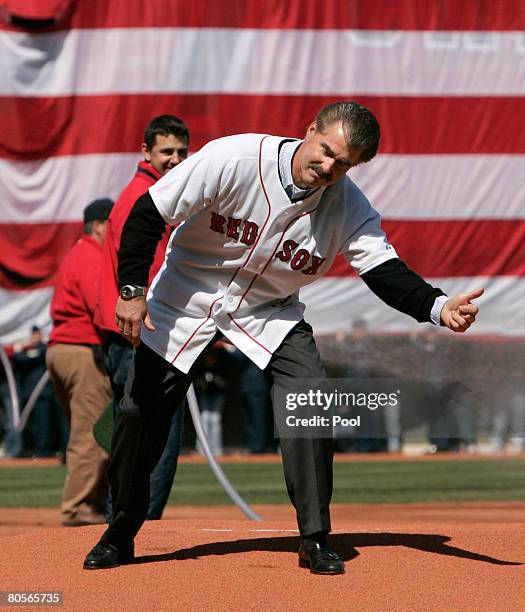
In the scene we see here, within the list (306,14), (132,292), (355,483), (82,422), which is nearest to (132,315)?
(132,292)

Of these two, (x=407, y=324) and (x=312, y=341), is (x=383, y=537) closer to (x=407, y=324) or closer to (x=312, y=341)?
(x=312, y=341)

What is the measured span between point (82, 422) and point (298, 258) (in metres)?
3.76

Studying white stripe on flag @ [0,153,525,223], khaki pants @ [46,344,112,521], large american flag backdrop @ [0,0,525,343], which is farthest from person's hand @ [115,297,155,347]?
white stripe on flag @ [0,153,525,223]

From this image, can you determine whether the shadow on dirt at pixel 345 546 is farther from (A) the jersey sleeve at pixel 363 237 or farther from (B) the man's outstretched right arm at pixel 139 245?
(A) the jersey sleeve at pixel 363 237

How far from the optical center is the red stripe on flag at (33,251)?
8914mm

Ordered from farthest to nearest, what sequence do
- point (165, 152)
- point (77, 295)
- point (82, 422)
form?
point (82, 422) < point (77, 295) < point (165, 152)

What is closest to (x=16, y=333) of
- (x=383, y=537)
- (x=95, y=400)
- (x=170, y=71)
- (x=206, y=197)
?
(x=95, y=400)

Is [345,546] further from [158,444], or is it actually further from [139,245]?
[139,245]

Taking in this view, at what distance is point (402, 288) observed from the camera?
207 inches

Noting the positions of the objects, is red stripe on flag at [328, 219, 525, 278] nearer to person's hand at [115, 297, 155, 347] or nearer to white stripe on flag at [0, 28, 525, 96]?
white stripe on flag at [0, 28, 525, 96]

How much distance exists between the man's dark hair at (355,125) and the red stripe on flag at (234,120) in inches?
153

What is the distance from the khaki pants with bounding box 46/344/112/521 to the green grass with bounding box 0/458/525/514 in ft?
9.08

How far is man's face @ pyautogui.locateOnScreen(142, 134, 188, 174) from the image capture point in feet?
22.2

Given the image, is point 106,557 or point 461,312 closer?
point 461,312
